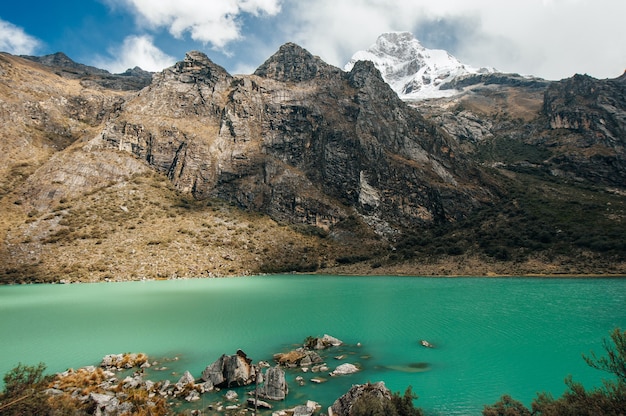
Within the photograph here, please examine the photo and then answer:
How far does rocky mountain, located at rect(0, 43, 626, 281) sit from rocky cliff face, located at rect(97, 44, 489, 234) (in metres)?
0.50

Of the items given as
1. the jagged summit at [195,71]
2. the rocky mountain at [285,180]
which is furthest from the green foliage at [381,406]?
the jagged summit at [195,71]

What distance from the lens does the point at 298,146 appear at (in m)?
114

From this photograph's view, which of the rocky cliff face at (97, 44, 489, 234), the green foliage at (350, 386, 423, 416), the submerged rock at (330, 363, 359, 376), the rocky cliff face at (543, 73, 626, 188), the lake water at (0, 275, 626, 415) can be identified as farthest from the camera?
the rocky cliff face at (543, 73, 626, 188)

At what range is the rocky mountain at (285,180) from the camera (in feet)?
225

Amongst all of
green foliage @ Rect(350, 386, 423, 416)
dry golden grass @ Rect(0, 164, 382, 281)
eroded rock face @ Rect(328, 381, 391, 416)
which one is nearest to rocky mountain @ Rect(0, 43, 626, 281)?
dry golden grass @ Rect(0, 164, 382, 281)

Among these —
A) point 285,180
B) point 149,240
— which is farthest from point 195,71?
point 149,240

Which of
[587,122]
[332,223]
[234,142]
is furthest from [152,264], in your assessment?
[587,122]

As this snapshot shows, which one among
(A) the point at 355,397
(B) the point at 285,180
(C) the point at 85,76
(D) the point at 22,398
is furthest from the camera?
(C) the point at 85,76

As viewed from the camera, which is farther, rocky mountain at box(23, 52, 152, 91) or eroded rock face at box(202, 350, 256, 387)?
rocky mountain at box(23, 52, 152, 91)

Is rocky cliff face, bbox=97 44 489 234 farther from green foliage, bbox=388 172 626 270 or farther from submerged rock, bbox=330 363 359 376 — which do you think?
submerged rock, bbox=330 363 359 376

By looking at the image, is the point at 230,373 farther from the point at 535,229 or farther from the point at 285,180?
the point at 285,180

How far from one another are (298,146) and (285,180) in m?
15.5

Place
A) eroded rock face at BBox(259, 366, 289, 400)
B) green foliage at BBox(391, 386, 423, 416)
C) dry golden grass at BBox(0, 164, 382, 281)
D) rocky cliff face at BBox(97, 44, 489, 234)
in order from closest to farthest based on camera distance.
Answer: green foliage at BBox(391, 386, 423, 416) < eroded rock face at BBox(259, 366, 289, 400) < dry golden grass at BBox(0, 164, 382, 281) < rocky cliff face at BBox(97, 44, 489, 234)

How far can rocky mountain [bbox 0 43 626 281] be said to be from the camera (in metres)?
68.5
